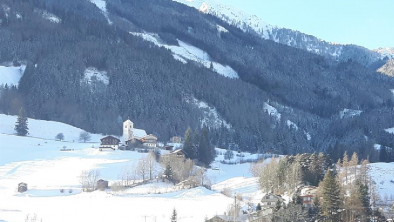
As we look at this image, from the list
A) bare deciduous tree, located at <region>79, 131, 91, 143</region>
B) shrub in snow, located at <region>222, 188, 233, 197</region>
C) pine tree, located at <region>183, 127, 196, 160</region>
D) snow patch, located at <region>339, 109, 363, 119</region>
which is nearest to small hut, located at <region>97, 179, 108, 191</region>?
shrub in snow, located at <region>222, 188, 233, 197</region>

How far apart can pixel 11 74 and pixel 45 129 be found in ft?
126

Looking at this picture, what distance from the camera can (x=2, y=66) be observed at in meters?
132

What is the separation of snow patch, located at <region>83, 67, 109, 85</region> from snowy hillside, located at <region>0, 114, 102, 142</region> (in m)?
31.9

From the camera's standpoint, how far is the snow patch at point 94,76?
433 ft

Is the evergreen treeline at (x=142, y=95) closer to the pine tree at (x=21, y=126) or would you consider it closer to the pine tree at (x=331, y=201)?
the pine tree at (x=21, y=126)

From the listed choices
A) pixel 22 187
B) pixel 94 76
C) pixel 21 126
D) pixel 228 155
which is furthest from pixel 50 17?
pixel 22 187

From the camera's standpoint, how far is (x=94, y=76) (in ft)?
441

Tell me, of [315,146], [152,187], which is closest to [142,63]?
[315,146]

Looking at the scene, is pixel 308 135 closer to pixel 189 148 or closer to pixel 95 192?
pixel 189 148

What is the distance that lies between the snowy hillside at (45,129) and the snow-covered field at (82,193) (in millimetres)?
6800

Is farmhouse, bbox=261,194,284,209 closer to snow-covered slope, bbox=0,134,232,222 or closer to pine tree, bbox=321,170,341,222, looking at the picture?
snow-covered slope, bbox=0,134,232,222

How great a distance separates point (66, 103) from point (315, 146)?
199ft

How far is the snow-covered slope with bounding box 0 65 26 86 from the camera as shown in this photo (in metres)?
126

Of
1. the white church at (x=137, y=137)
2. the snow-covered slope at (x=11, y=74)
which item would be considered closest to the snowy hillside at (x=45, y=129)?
the white church at (x=137, y=137)
